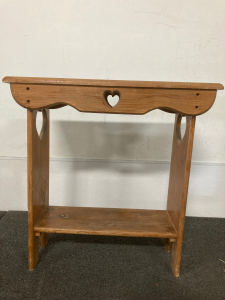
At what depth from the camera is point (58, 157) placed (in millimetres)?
1896

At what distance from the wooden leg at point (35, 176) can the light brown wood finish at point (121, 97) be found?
0.11 metres

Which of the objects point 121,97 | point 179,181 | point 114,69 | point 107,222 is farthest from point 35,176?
point 114,69

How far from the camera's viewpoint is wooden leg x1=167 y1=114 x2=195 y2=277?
1205 mm

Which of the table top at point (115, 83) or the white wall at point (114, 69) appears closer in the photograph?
the table top at point (115, 83)

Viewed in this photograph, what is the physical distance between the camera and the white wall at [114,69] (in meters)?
1.69

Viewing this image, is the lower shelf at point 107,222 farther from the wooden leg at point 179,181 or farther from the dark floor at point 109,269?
the dark floor at point 109,269

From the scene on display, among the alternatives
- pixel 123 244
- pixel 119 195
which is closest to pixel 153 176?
pixel 119 195

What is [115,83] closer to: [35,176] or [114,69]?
[35,176]

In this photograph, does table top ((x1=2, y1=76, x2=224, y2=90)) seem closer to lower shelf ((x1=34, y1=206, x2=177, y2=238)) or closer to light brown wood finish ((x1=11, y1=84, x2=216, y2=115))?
light brown wood finish ((x1=11, y1=84, x2=216, y2=115))

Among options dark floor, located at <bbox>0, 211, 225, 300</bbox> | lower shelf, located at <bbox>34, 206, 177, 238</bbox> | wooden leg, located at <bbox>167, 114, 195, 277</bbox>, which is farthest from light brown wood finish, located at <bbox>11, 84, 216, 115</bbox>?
dark floor, located at <bbox>0, 211, 225, 300</bbox>

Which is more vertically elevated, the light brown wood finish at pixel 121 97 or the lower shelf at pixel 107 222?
the light brown wood finish at pixel 121 97

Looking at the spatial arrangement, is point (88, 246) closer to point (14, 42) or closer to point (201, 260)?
point (201, 260)

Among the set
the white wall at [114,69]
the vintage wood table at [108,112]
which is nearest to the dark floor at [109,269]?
the vintage wood table at [108,112]

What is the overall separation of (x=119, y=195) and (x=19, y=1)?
1489mm
